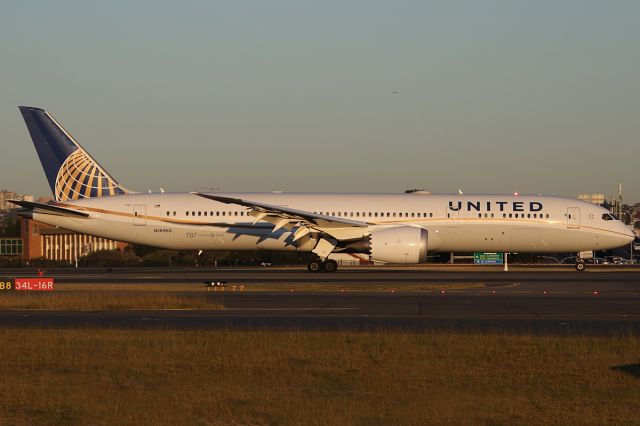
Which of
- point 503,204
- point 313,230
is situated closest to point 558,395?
point 313,230

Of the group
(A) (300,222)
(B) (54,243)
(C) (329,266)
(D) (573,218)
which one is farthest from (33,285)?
(B) (54,243)

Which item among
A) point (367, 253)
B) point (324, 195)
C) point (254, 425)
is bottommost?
point (254, 425)

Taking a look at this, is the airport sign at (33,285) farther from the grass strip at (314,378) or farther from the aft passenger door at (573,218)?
the aft passenger door at (573,218)

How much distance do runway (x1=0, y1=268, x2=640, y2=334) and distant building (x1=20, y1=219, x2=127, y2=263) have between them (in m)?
55.7

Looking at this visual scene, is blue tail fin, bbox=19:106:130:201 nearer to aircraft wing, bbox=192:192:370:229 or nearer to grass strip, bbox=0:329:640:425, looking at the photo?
aircraft wing, bbox=192:192:370:229

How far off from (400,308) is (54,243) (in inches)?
3015

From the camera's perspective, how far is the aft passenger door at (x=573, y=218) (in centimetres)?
4566

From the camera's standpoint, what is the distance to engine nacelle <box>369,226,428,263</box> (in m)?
41.2

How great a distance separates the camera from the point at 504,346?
15.8m

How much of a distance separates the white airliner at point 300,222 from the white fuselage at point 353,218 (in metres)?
0.05

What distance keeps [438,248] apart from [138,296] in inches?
896

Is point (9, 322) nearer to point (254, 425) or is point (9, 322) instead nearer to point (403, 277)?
point (254, 425)

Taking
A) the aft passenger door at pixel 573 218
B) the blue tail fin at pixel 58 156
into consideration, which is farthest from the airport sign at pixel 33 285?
the aft passenger door at pixel 573 218

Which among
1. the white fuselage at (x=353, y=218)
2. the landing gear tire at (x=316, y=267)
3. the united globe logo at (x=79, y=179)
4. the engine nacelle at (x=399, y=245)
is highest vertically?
the united globe logo at (x=79, y=179)
